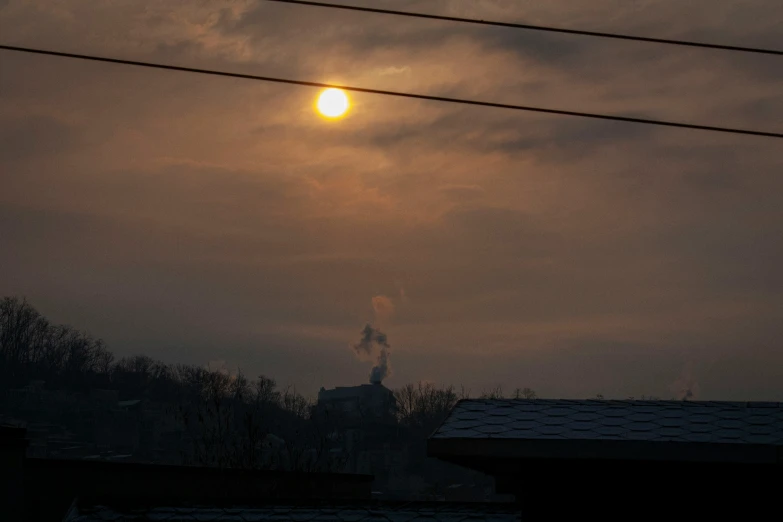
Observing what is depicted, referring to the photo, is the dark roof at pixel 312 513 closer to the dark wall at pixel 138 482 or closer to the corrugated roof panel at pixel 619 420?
the corrugated roof panel at pixel 619 420

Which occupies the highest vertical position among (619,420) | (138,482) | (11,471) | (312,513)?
(619,420)

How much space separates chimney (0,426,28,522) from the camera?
16172mm

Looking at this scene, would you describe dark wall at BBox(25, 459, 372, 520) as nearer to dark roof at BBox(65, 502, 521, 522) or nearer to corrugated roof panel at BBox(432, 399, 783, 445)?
dark roof at BBox(65, 502, 521, 522)

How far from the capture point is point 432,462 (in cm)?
8062

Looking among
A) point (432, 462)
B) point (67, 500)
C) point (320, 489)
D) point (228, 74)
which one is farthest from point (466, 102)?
point (432, 462)

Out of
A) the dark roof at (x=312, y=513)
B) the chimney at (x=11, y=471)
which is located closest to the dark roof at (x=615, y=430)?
the dark roof at (x=312, y=513)

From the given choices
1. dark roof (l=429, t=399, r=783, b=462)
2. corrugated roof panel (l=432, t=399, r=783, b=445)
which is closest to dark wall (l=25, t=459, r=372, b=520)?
corrugated roof panel (l=432, t=399, r=783, b=445)

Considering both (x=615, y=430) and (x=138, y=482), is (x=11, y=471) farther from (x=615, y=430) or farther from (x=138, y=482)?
(x=615, y=430)

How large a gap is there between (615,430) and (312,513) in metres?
5.01

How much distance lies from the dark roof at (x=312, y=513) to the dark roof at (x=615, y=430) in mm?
3097

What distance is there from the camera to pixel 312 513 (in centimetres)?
1260

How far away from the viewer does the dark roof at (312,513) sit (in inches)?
477

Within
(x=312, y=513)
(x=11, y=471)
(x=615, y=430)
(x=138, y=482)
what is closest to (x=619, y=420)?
(x=615, y=430)

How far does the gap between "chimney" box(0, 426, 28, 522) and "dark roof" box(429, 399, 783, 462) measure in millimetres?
9385
